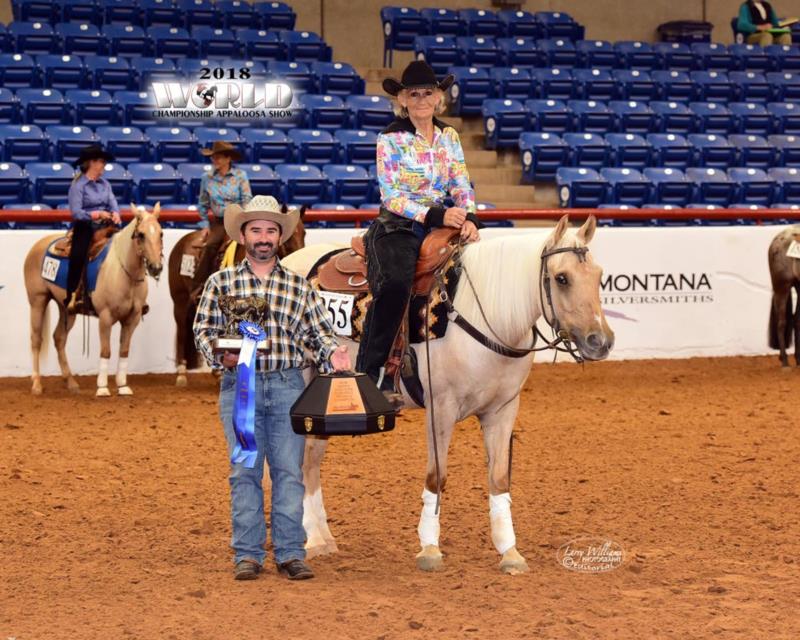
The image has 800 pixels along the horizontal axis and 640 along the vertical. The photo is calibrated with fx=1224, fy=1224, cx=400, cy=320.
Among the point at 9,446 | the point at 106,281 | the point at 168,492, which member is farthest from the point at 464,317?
the point at 106,281

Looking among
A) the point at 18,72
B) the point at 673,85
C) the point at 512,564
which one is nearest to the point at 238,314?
the point at 512,564

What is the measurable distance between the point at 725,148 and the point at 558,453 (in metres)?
12.3

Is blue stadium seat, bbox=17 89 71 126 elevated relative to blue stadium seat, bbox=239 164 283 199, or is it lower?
elevated

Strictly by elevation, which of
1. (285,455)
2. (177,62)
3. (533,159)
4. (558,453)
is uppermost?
(177,62)

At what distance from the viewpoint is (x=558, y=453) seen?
931 cm

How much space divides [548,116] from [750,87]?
17.0 feet

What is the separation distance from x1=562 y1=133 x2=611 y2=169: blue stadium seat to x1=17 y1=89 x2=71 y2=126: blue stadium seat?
7.53 meters

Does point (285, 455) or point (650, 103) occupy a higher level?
point (650, 103)

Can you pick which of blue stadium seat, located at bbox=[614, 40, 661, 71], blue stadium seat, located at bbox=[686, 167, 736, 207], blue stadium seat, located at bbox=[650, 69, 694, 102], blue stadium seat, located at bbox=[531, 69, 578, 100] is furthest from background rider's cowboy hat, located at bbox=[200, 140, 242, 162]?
blue stadium seat, located at bbox=[614, 40, 661, 71]

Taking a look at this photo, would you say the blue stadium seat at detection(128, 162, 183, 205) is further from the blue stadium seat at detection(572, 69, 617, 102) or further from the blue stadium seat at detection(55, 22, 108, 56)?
the blue stadium seat at detection(572, 69, 617, 102)

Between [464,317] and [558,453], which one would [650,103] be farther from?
[464,317]

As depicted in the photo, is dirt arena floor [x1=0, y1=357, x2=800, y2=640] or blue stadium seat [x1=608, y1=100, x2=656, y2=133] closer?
dirt arena floor [x1=0, y1=357, x2=800, y2=640]

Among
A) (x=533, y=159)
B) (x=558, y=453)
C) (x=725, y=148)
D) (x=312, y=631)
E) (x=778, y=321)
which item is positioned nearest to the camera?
(x=312, y=631)

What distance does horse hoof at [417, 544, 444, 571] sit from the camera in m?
6.05
